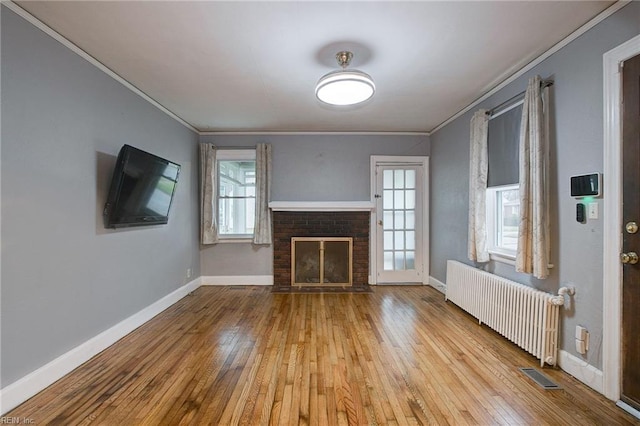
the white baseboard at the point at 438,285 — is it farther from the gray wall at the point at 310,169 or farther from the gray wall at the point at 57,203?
the gray wall at the point at 57,203

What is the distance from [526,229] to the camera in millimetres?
2357

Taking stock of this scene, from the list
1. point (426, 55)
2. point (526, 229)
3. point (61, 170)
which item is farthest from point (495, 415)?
point (61, 170)

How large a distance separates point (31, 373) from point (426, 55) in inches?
145

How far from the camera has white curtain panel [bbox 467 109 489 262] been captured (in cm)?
305

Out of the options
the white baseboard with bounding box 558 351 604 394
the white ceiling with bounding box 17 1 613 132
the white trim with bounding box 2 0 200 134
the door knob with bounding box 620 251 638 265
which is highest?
the white ceiling with bounding box 17 1 613 132

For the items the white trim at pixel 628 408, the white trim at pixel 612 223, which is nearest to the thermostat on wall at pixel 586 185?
the white trim at pixel 612 223

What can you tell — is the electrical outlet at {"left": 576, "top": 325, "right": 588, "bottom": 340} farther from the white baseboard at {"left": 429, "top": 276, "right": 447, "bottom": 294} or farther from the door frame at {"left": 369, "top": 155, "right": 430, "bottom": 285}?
the door frame at {"left": 369, "top": 155, "right": 430, "bottom": 285}

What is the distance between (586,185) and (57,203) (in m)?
3.77

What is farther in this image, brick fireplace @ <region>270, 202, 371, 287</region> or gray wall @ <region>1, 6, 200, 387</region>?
brick fireplace @ <region>270, 202, 371, 287</region>

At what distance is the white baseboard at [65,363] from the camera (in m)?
1.73

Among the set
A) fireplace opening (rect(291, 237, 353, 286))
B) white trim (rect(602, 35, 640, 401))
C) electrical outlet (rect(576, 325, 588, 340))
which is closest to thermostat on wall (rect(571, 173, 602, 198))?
white trim (rect(602, 35, 640, 401))

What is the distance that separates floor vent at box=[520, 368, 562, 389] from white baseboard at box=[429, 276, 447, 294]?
1863 millimetres

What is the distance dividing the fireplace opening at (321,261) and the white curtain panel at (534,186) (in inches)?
101

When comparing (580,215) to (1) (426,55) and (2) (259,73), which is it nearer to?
(1) (426,55)
